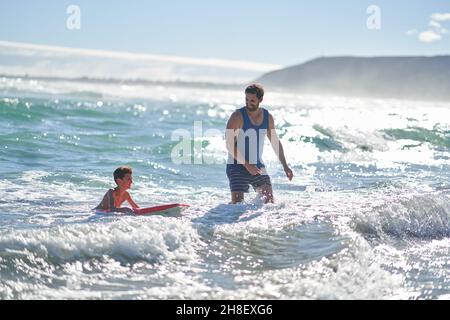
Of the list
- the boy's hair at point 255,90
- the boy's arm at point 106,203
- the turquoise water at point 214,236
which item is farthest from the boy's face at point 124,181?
the boy's hair at point 255,90

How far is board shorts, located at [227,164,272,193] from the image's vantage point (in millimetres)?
7789

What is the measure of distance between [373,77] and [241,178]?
501 feet

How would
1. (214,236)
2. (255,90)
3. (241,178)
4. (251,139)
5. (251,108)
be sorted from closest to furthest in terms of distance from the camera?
(214,236) < (255,90) < (251,108) < (251,139) < (241,178)

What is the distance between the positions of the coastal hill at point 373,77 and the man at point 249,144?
107911mm

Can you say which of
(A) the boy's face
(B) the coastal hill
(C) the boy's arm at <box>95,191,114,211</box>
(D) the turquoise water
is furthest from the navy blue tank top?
(B) the coastal hill

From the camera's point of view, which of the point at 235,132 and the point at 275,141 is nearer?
the point at 235,132

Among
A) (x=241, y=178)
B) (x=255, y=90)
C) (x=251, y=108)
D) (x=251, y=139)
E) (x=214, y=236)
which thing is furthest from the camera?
(x=241, y=178)

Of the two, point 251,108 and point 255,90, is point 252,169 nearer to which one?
point 251,108

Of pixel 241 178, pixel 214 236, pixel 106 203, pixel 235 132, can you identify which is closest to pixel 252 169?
pixel 241 178

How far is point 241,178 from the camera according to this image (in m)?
7.84

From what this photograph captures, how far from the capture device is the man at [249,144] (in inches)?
296

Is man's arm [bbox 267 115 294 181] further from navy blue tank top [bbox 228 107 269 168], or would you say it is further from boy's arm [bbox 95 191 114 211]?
boy's arm [bbox 95 191 114 211]

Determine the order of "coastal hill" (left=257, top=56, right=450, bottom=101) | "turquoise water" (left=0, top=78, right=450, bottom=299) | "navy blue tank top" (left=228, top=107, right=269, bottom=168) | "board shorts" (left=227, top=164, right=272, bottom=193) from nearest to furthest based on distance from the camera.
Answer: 1. "turquoise water" (left=0, top=78, right=450, bottom=299)
2. "navy blue tank top" (left=228, top=107, right=269, bottom=168)
3. "board shorts" (left=227, top=164, right=272, bottom=193)
4. "coastal hill" (left=257, top=56, right=450, bottom=101)
